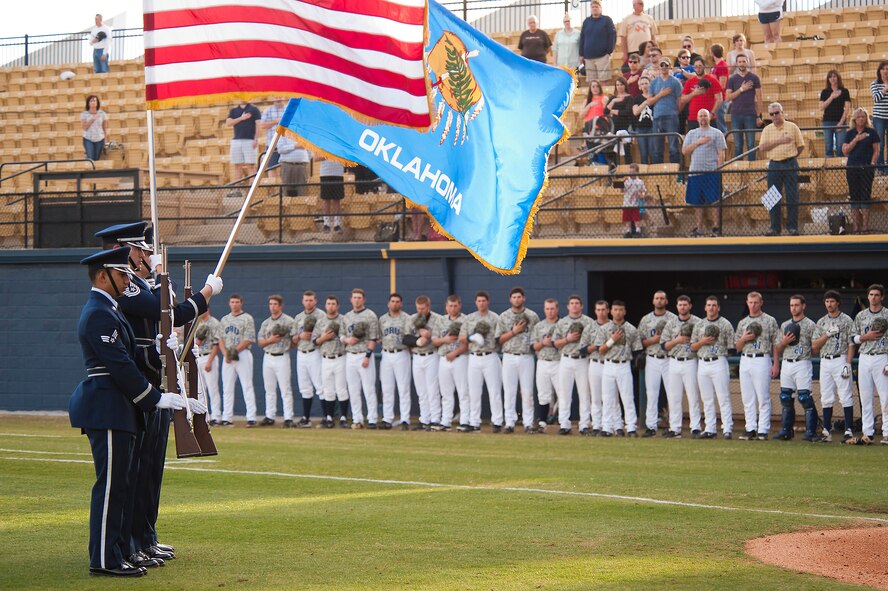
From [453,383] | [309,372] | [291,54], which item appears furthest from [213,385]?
[291,54]

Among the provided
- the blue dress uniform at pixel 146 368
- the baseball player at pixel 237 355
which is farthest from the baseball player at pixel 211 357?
the blue dress uniform at pixel 146 368

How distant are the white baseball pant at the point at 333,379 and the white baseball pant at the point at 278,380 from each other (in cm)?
62

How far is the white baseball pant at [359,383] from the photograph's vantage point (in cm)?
1888

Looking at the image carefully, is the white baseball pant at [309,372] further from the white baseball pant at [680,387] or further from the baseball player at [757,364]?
the baseball player at [757,364]

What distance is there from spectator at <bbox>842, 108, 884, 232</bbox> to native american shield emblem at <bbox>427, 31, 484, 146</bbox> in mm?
8692

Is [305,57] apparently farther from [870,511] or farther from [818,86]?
[818,86]

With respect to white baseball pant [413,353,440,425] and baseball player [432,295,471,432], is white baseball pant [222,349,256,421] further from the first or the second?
baseball player [432,295,471,432]

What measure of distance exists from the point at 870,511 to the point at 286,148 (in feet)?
45.4

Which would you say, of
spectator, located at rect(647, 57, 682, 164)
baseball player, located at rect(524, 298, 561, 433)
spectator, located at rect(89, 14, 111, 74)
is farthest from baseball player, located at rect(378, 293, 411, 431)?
spectator, located at rect(89, 14, 111, 74)

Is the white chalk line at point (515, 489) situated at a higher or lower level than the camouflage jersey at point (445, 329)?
lower

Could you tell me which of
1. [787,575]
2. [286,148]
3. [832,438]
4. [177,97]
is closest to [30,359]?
[286,148]

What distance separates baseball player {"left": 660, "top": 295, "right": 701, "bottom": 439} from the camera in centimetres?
1684

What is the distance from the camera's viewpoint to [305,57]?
8.40 meters

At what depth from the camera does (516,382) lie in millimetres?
18031
